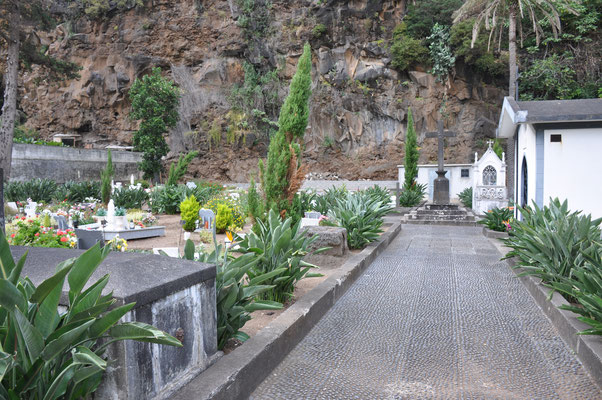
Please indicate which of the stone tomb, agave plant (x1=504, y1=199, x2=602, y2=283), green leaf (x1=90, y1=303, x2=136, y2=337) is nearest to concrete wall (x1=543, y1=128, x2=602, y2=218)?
agave plant (x1=504, y1=199, x2=602, y2=283)

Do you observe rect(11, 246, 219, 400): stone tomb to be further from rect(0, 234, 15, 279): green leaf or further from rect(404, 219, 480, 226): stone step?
rect(404, 219, 480, 226): stone step

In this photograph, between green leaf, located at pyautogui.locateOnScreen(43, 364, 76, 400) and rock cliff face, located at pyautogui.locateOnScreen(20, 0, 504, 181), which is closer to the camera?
green leaf, located at pyautogui.locateOnScreen(43, 364, 76, 400)

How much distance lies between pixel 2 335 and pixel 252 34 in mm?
37613

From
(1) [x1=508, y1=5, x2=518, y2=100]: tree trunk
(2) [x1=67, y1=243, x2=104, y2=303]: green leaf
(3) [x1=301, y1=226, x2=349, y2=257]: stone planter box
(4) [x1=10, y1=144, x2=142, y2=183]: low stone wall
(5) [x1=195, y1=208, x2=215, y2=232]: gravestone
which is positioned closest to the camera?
(2) [x1=67, y1=243, x2=104, y2=303]: green leaf

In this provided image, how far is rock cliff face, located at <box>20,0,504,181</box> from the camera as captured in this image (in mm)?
33031

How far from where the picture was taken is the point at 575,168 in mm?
8914

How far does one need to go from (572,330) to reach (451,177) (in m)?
25.6

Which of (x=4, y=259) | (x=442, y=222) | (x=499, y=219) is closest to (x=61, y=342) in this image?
(x=4, y=259)

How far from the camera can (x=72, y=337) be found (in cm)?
194

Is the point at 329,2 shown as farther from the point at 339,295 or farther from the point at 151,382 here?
the point at 151,382

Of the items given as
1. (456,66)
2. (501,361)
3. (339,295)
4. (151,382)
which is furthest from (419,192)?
(151,382)

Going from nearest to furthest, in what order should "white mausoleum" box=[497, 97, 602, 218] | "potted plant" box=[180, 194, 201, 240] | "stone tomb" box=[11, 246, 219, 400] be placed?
"stone tomb" box=[11, 246, 219, 400] → "white mausoleum" box=[497, 97, 602, 218] → "potted plant" box=[180, 194, 201, 240]

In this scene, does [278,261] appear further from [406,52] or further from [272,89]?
[272,89]

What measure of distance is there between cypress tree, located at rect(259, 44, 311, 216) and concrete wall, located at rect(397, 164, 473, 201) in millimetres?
19885
